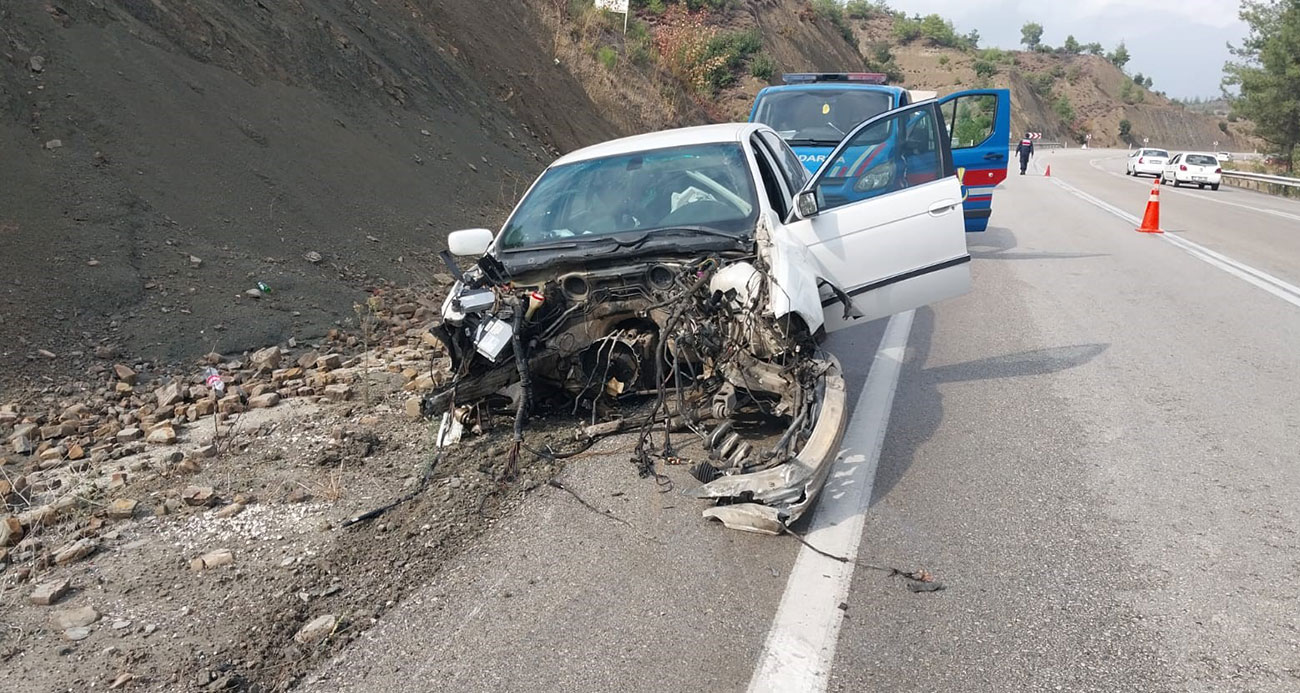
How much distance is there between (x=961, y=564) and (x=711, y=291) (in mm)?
1927

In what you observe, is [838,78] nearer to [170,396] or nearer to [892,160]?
[892,160]

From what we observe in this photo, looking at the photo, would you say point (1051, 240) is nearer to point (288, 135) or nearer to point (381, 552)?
point (288, 135)

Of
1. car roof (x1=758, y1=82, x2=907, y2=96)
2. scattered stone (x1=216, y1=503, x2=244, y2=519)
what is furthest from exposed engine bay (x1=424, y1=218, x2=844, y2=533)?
car roof (x1=758, y1=82, x2=907, y2=96)

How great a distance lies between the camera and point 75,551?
442 centimetres

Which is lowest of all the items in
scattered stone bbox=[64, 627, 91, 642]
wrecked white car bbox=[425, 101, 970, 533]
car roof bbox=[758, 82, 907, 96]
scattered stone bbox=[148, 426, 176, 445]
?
scattered stone bbox=[64, 627, 91, 642]

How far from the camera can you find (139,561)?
14.4ft

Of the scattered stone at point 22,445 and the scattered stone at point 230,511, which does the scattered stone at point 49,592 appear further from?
the scattered stone at point 22,445

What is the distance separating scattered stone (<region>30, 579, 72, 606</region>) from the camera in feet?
13.1

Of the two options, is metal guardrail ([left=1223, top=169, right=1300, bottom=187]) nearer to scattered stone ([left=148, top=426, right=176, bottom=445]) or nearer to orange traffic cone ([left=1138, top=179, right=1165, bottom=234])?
orange traffic cone ([left=1138, top=179, right=1165, bottom=234])

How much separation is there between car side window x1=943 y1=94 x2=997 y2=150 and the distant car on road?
3218 cm

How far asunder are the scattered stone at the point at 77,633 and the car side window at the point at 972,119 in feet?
34.6

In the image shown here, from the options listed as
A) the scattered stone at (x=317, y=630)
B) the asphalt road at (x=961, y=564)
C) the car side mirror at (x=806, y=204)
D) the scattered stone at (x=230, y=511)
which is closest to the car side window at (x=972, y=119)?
the asphalt road at (x=961, y=564)

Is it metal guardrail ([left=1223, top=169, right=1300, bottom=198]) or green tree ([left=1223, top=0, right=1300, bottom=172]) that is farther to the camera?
green tree ([left=1223, top=0, right=1300, bottom=172])

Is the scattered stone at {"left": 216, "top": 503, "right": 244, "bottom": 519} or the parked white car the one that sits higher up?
the scattered stone at {"left": 216, "top": 503, "right": 244, "bottom": 519}
